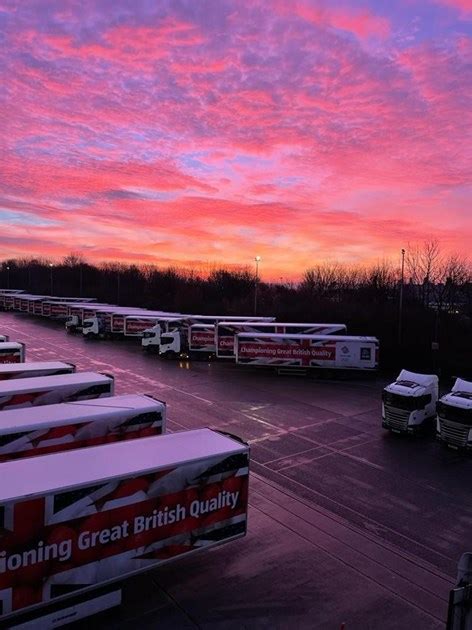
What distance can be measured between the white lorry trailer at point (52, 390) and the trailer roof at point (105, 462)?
6.77 meters

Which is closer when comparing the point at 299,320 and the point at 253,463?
the point at 253,463

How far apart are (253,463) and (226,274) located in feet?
342

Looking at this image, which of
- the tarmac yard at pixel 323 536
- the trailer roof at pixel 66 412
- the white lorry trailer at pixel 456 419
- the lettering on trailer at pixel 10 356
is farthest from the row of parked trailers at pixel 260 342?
the trailer roof at pixel 66 412

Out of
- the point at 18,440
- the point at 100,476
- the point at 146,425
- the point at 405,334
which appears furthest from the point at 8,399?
the point at 405,334

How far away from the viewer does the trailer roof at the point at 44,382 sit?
16.9 metres

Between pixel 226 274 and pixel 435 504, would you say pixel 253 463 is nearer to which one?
pixel 435 504

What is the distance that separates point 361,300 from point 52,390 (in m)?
62.2

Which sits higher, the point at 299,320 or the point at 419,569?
the point at 299,320

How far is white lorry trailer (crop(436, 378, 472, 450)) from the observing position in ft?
66.0

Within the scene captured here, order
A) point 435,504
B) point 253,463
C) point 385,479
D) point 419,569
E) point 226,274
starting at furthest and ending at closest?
point 226,274, point 253,463, point 385,479, point 435,504, point 419,569

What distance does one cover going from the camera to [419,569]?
485 inches

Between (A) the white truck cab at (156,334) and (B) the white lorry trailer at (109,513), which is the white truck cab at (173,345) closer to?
(A) the white truck cab at (156,334)

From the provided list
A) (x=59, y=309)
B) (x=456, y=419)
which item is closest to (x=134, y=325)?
(x=59, y=309)

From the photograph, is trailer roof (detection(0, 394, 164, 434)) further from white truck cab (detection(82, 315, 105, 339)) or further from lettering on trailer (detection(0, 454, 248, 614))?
white truck cab (detection(82, 315, 105, 339))
